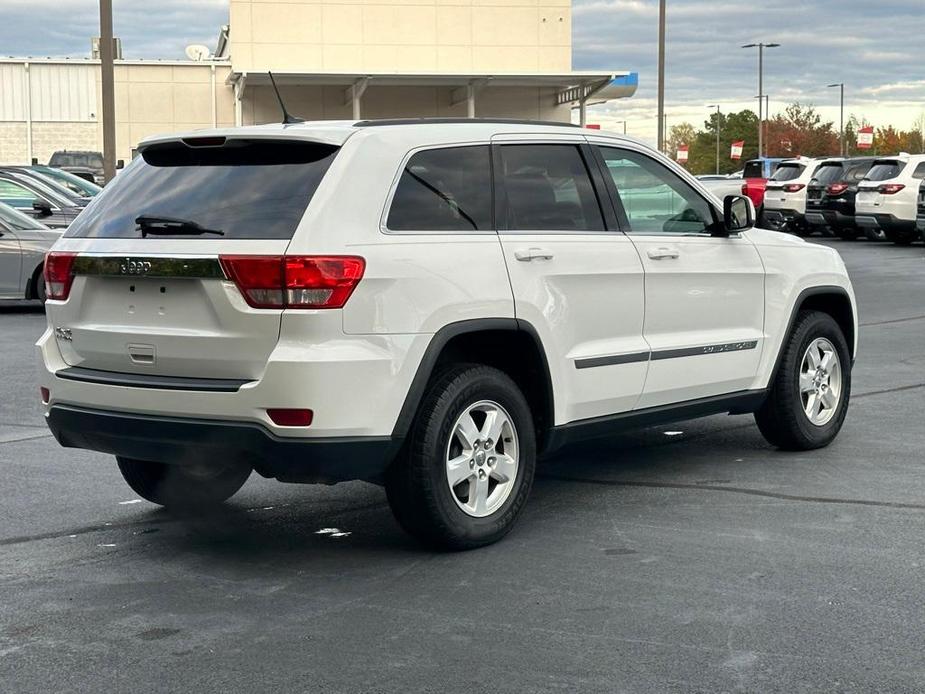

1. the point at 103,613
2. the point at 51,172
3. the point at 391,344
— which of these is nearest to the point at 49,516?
the point at 103,613

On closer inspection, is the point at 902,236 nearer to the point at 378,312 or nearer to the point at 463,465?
the point at 463,465

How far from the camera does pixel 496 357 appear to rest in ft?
20.2

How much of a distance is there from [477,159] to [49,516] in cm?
262

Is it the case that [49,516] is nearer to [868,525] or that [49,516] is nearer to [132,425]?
[132,425]

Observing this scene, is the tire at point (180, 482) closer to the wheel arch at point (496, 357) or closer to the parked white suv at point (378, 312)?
the parked white suv at point (378, 312)

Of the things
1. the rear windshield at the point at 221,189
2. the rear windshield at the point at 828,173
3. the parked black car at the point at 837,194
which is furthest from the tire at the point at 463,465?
the rear windshield at the point at 828,173

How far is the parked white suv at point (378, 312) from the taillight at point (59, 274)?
0.01m

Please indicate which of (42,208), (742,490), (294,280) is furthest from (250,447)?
(42,208)

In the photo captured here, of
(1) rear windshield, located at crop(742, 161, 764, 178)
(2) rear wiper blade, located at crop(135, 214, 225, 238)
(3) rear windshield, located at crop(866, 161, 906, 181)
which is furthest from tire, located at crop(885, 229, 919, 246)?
A: (2) rear wiper blade, located at crop(135, 214, 225, 238)

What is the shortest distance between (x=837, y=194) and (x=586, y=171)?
27.5m

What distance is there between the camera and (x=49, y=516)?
21.7 feet

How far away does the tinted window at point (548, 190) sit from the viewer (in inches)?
245

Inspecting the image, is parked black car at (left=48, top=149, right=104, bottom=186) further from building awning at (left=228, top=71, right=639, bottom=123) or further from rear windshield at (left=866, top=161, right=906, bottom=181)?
rear windshield at (left=866, top=161, right=906, bottom=181)

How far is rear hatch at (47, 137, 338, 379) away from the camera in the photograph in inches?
211
